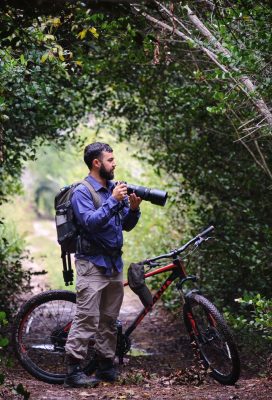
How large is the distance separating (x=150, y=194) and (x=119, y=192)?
314 millimetres

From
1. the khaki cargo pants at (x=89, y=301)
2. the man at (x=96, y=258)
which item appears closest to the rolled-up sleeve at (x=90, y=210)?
the man at (x=96, y=258)

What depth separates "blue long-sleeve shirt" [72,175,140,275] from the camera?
5.26 m

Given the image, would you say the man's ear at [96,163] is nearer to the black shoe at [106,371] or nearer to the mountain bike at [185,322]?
the mountain bike at [185,322]

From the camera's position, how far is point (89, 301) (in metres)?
5.52

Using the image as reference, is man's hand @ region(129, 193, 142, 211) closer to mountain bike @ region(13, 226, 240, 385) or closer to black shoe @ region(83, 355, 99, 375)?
mountain bike @ region(13, 226, 240, 385)

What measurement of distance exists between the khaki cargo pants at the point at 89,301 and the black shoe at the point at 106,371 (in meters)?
0.27

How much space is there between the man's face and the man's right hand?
0.31m

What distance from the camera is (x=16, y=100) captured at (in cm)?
700

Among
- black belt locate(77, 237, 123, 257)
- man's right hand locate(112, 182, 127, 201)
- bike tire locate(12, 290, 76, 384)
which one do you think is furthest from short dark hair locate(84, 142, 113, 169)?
bike tire locate(12, 290, 76, 384)

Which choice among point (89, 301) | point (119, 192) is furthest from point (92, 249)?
point (119, 192)

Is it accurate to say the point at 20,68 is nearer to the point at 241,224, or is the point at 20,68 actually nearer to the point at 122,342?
the point at 122,342

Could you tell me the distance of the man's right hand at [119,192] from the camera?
208 inches

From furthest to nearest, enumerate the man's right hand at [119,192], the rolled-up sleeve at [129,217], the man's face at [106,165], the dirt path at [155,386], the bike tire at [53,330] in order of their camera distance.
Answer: the bike tire at [53,330], the rolled-up sleeve at [129,217], the man's face at [106,165], the man's right hand at [119,192], the dirt path at [155,386]

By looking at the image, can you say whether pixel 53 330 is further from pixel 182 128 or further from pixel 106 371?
pixel 182 128
